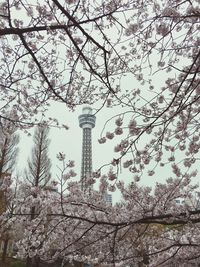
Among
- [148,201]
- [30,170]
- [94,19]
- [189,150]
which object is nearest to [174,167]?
[189,150]

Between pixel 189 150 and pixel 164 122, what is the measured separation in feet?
2.83

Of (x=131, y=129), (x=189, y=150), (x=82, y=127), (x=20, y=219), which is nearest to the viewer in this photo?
(x=131, y=129)

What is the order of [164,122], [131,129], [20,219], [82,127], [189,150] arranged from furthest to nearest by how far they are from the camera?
1. [82,127]
2. [20,219]
3. [189,150]
4. [131,129]
5. [164,122]

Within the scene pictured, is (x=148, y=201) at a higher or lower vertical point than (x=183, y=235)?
higher

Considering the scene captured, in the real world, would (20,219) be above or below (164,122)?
below

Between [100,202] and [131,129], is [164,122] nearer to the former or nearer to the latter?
[131,129]

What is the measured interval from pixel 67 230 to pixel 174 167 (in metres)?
1.59

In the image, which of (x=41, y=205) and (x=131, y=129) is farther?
(x=41, y=205)

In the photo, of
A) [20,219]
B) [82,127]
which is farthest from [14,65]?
[82,127]

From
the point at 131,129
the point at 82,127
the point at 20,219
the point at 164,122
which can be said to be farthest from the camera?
the point at 82,127

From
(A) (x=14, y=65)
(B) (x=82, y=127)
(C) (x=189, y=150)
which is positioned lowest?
(C) (x=189, y=150)

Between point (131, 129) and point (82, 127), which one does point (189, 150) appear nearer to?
point (131, 129)

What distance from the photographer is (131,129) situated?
134 inches

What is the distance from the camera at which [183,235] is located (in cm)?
455
